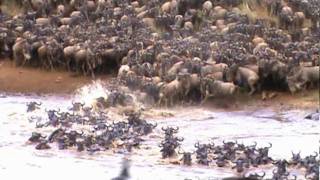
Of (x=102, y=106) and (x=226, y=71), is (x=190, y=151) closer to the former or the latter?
(x=102, y=106)

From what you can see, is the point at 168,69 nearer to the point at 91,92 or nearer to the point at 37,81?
the point at 91,92

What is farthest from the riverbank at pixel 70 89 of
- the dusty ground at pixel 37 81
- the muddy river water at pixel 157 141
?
the muddy river water at pixel 157 141

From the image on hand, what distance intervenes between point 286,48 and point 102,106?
269 centimetres

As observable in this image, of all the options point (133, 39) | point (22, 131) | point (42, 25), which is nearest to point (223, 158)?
point (22, 131)

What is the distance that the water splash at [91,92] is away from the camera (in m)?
10.4

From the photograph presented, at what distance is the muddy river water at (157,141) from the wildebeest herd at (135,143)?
91 mm

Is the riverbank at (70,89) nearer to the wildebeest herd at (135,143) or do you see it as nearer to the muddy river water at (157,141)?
the muddy river water at (157,141)

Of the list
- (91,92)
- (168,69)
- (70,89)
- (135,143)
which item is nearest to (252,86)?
(168,69)

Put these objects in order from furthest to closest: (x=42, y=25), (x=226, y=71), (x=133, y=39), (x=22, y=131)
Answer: (x=42, y=25) → (x=133, y=39) → (x=226, y=71) → (x=22, y=131)

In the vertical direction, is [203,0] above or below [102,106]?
above

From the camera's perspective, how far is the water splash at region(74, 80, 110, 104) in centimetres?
1043

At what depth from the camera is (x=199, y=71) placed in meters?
10.9

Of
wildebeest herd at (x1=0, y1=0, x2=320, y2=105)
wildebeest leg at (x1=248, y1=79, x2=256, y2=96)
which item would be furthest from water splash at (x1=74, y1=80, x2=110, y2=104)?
wildebeest leg at (x1=248, y1=79, x2=256, y2=96)

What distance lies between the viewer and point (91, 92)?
1077 centimetres
